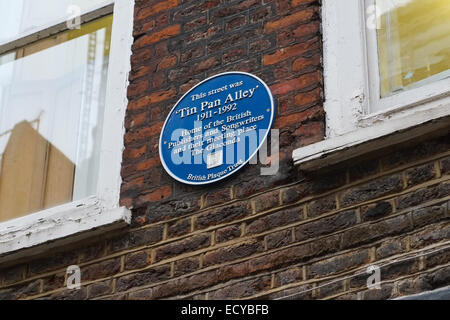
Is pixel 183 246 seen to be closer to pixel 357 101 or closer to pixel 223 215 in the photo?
pixel 223 215

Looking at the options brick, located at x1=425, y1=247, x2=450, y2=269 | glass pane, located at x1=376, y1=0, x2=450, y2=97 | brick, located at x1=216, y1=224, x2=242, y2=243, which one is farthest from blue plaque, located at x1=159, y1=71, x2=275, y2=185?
brick, located at x1=425, y1=247, x2=450, y2=269

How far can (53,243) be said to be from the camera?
5398 millimetres

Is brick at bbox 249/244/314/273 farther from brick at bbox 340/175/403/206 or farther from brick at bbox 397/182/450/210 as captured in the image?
brick at bbox 397/182/450/210

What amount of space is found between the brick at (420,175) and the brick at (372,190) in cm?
5

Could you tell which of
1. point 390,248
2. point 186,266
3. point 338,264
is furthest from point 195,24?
point 390,248

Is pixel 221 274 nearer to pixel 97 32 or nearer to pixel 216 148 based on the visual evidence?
pixel 216 148

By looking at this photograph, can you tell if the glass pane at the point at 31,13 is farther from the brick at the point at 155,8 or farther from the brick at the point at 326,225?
the brick at the point at 326,225

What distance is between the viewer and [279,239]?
191 inches

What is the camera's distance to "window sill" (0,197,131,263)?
5.30 m

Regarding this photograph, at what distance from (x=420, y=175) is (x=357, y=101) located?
562mm

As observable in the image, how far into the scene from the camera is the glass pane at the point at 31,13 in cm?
→ 643

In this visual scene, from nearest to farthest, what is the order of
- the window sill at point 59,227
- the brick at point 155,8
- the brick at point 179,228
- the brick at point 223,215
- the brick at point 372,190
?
the brick at point 372,190 → the brick at point 223,215 → the brick at point 179,228 → the window sill at point 59,227 → the brick at point 155,8

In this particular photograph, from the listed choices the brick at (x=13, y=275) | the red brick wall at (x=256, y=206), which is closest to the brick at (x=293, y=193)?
the red brick wall at (x=256, y=206)

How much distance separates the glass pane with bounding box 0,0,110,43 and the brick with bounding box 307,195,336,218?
216 cm
